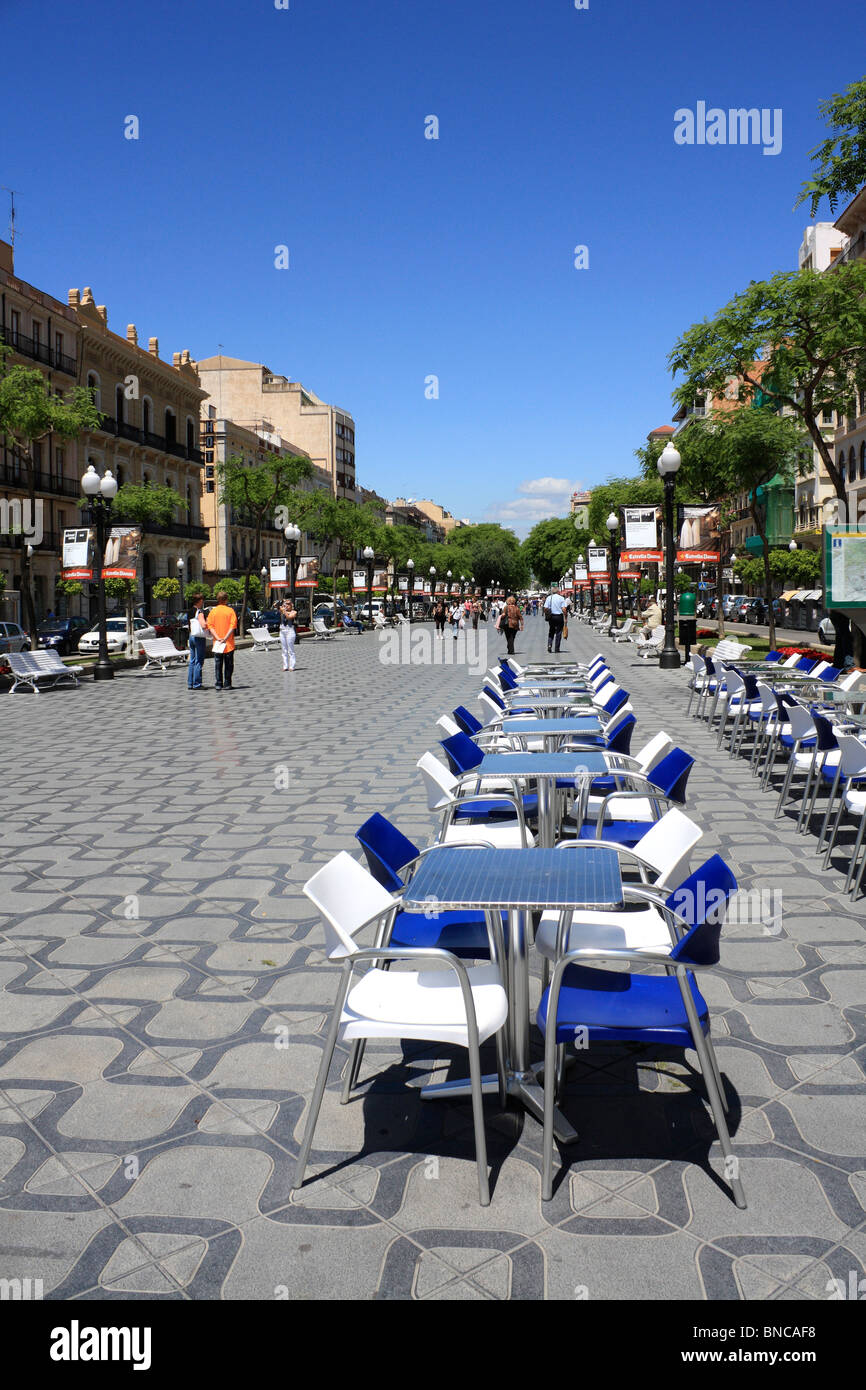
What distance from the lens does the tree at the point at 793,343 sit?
19.5 meters

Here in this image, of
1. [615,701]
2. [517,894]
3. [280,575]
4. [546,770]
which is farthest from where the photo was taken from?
[280,575]

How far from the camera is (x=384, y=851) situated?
4297 millimetres

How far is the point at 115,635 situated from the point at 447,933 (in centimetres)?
3227

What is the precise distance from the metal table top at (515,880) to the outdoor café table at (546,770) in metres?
1.45

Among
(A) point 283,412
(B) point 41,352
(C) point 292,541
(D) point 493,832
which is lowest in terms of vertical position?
(D) point 493,832

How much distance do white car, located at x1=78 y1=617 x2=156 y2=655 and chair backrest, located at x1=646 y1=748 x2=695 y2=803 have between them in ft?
93.3

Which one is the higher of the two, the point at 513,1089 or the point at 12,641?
the point at 12,641

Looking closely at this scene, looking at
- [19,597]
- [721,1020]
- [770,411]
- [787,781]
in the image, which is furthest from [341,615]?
[721,1020]

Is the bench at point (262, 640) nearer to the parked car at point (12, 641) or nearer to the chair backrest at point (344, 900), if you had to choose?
the parked car at point (12, 641)

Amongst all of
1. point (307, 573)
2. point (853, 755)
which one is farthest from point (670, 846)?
point (307, 573)

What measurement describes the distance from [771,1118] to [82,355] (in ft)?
168

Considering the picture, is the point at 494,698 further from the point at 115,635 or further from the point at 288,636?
the point at 115,635

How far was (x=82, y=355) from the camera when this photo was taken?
160 feet
